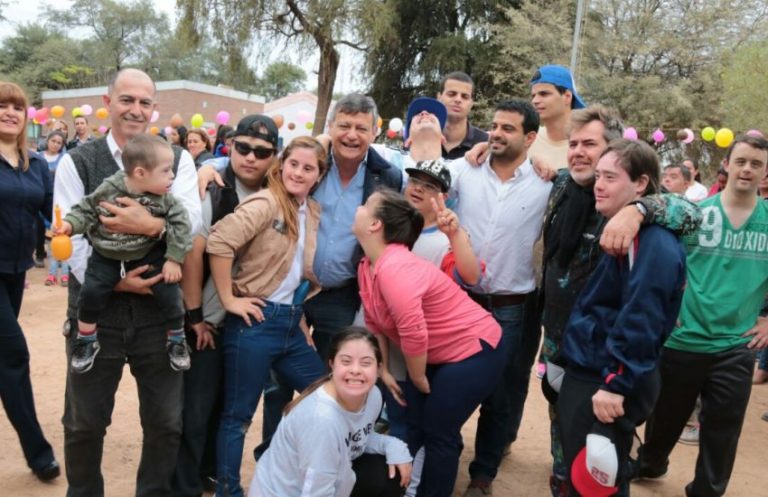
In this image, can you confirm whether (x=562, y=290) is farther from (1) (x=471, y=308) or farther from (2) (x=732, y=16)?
(2) (x=732, y=16)

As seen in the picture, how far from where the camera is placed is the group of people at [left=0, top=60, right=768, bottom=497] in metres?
2.55

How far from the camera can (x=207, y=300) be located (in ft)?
10.1

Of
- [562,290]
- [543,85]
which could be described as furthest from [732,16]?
[562,290]

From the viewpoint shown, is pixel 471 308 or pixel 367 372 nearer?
pixel 367 372

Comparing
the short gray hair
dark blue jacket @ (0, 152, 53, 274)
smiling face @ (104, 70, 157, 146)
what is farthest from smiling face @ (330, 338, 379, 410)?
dark blue jacket @ (0, 152, 53, 274)

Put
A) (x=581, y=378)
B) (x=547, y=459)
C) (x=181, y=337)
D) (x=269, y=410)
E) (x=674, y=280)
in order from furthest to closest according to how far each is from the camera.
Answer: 1. (x=547, y=459)
2. (x=269, y=410)
3. (x=181, y=337)
4. (x=581, y=378)
5. (x=674, y=280)

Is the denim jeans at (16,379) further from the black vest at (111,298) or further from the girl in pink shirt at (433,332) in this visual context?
the girl in pink shirt at (433,332)

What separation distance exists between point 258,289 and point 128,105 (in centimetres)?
106

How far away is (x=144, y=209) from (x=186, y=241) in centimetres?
23

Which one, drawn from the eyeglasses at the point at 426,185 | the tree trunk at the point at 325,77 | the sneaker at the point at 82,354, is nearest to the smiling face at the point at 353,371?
the eyeglasses at the point at 426,185

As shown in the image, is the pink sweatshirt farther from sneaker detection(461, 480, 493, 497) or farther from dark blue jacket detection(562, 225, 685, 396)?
sneaker detection(461, 480, 493, 497)

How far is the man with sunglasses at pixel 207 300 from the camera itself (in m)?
3.05

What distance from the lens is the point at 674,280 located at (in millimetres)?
2311

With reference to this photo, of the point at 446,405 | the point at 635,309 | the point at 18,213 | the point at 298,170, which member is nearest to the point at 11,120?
the point at 18,213
